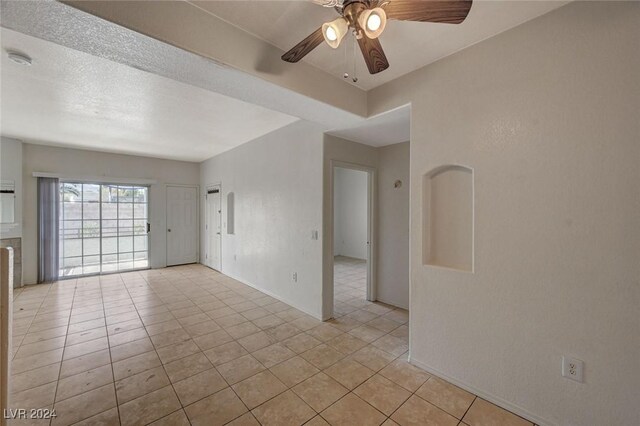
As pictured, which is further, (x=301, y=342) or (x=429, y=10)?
(x=301, y=342)

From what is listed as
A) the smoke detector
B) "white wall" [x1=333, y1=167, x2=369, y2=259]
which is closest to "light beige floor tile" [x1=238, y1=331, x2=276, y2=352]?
the smoke detector

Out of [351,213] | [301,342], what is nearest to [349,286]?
[301,342]

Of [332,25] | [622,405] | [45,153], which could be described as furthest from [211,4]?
[45,153]

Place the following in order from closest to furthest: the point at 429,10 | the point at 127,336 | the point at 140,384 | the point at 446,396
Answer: the point at 429,10
the point at 446,396
the point at 140,384
the point at 127,336

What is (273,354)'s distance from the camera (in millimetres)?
2568

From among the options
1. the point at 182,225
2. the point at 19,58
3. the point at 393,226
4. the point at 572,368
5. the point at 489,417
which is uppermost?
the point at 19,58

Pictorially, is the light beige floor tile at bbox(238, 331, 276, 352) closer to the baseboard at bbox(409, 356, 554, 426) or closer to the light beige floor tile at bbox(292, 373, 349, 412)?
the light beige floor tile at bbox(292, 373, 349, 412)

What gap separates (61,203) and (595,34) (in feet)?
26.6

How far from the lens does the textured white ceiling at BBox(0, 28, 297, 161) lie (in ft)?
7.61

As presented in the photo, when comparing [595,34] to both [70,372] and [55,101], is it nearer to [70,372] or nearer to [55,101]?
[70,372]

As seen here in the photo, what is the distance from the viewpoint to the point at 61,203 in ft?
17.5

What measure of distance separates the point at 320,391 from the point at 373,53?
248 cm

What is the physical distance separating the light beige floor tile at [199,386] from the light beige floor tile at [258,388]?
0.16 meters

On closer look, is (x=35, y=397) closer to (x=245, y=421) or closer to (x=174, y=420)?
(x=174, y=420)
